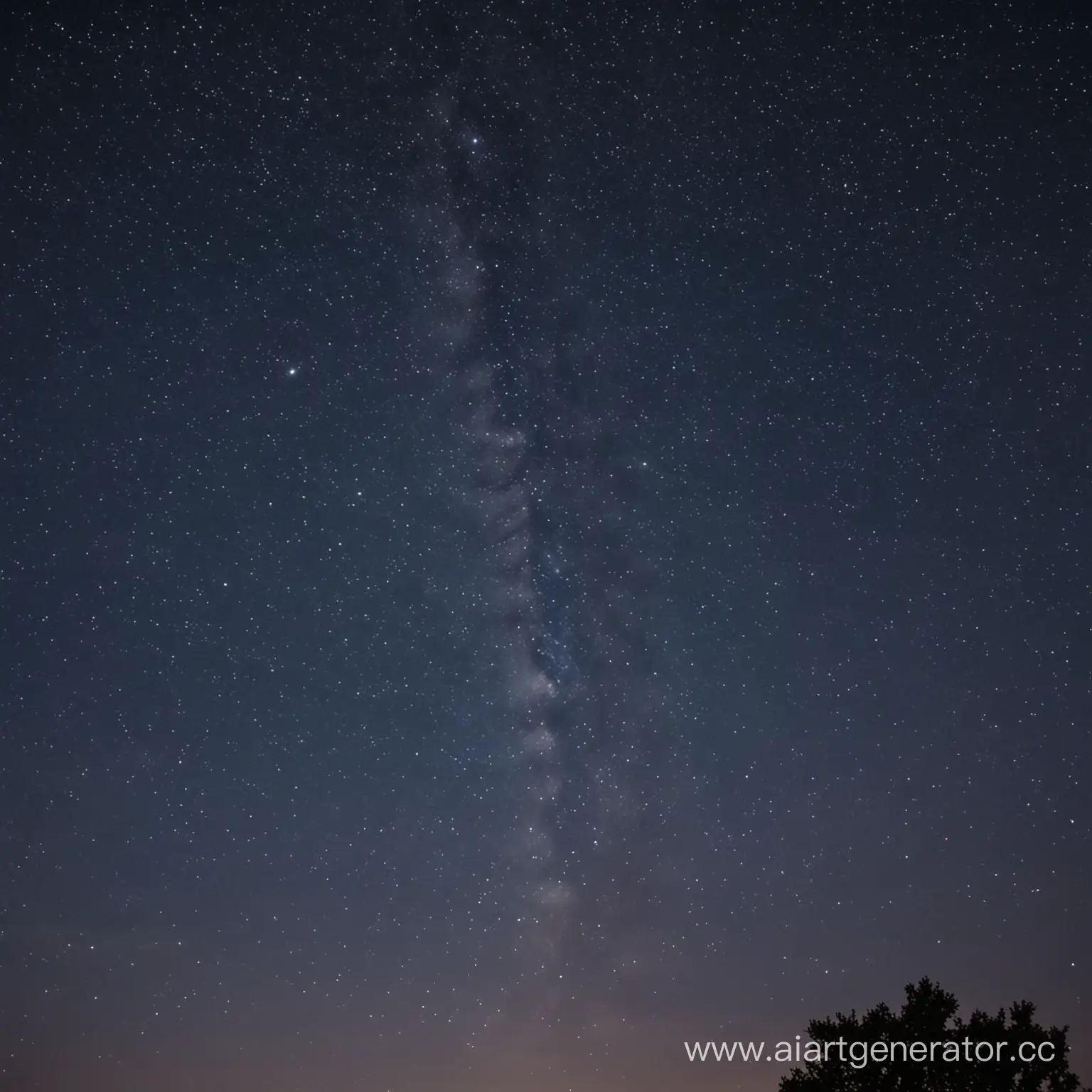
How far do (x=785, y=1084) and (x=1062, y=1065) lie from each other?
4.04m

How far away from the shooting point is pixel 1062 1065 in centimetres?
1410

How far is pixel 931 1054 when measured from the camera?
48.0ft

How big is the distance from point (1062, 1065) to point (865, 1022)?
2.77m

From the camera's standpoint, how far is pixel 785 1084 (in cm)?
1495

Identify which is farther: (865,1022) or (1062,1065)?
(865,1022)

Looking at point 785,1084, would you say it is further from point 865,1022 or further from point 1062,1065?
point 1062,1065

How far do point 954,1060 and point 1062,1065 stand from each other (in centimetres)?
149

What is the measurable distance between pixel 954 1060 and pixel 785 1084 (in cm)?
256

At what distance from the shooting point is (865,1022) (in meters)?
15.1

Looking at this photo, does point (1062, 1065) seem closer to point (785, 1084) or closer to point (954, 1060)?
point (954, 1060)

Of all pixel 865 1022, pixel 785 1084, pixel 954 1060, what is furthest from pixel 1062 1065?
pixel 785 1084

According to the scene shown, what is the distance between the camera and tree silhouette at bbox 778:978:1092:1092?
14258mm

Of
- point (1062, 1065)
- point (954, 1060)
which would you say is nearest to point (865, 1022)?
point (954, 1060)

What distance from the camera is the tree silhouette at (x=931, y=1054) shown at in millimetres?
14258
